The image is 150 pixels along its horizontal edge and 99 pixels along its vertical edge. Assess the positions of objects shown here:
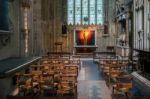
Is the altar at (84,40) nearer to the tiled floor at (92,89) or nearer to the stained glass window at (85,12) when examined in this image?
the stained glass window at (85,12)

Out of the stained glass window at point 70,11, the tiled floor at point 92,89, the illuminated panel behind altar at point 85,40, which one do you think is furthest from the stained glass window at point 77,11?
the tiled floor at point 92,89

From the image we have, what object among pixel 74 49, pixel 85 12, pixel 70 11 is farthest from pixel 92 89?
pixel 85 12

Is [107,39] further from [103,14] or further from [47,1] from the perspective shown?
[47,1]

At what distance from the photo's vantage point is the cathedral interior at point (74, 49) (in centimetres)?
1220

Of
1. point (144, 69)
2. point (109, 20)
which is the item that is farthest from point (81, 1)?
point (144, 69)

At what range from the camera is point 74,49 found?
3684 centimetres

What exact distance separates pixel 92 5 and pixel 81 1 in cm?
135

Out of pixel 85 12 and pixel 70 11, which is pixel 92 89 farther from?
pixel 85 12

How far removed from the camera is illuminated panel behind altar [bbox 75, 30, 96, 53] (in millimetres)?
37000

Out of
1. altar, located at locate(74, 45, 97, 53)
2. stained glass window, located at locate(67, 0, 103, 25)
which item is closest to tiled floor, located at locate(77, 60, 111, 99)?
altar, located at locate(74, 45, 97, 53)

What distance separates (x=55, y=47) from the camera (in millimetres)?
36938

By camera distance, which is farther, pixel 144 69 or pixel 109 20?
pixel 109 20

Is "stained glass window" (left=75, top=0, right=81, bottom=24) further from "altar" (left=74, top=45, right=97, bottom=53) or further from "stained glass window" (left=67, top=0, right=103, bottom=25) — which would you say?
"altar" (left=74, top=45, right=97, bottom=53)

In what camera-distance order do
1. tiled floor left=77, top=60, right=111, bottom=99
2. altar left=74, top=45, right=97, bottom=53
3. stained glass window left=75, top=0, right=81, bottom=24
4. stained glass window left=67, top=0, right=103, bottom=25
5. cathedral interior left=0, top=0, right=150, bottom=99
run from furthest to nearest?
stained glass window left=75, top=0, right=81, bottom=24 < stained glass window left=67, top=0, right=103, bottom=25 < altar left=74, top=45, right=97, bottom=53 < tiled floor left=77, top=60, right=111, bottom=99 < cathedral interior left=0, top=0, right=150, bottom=99
